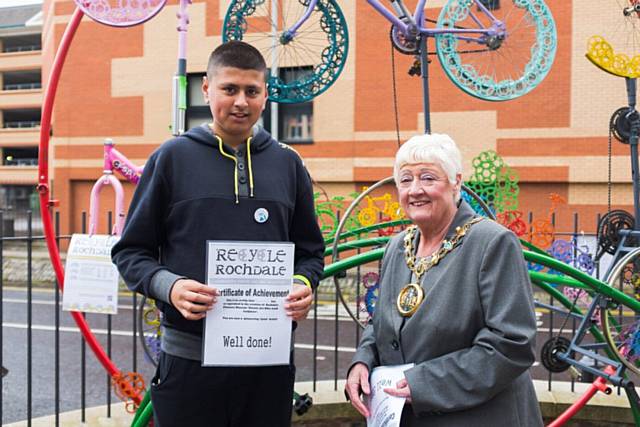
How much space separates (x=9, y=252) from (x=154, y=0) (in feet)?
53.1

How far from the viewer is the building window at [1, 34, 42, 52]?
38719 millimetres

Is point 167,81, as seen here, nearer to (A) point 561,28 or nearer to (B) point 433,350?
(A) point 561,28

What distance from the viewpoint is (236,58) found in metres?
1.93

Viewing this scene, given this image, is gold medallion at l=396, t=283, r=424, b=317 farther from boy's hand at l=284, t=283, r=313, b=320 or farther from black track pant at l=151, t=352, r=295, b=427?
black track pant at l=151, t=352, r=295, b=427

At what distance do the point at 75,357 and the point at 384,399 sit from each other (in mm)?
6309

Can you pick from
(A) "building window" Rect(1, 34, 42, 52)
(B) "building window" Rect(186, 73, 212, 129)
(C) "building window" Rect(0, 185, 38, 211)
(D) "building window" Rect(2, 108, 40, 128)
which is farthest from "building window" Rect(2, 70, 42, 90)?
(B) "building window" Rect(186, 73, 212, 129)

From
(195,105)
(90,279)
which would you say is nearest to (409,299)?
(90,279)

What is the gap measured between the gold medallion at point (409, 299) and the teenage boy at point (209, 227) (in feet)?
0.93

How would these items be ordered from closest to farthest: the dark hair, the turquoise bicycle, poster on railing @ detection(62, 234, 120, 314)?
the dark hair → poster on railing @ detection(62, 234, 120, 314) → the turquoise bicycle

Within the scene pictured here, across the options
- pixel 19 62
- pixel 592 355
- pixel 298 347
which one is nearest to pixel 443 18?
pixel 592 355

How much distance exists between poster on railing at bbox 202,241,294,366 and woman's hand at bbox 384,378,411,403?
1.13ft

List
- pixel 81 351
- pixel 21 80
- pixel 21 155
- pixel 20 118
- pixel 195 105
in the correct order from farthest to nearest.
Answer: pixel 21 80 → pixel 20 118 → pixel 21 155 → pixel 195 105 → pixel 81 351

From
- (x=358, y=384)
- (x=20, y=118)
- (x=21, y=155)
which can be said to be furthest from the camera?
(x=20, y=118)

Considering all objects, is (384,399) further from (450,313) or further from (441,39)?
(441,39)
